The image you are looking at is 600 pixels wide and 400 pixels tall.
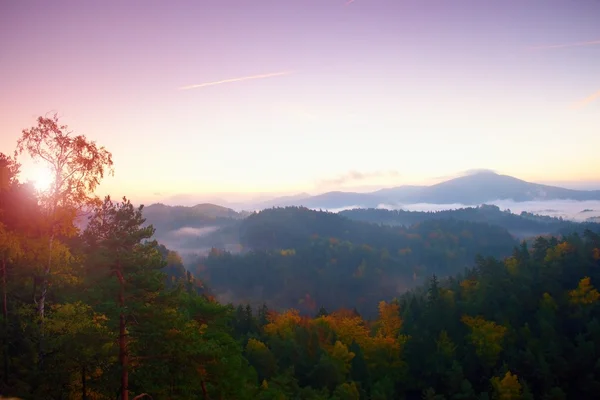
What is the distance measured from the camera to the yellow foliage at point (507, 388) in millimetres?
52469

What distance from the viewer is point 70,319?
16625 millimetres

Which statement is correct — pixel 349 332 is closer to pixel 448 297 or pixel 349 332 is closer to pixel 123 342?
pixel 448 297

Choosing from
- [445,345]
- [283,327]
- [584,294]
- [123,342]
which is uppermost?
[123,342]

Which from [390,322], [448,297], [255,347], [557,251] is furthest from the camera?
[557,251]

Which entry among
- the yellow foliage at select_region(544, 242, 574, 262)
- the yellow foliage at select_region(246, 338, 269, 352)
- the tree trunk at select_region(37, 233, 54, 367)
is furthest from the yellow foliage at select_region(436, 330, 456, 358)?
the tree trunk at select_region(37, 233, 54, 367)

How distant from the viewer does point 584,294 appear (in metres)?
73.2

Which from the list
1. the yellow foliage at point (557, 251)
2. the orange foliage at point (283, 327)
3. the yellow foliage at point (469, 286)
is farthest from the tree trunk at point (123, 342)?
the yellow foliage at point (557, 251)

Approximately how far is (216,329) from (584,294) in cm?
7506

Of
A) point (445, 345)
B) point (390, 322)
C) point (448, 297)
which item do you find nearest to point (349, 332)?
point (390, 322)

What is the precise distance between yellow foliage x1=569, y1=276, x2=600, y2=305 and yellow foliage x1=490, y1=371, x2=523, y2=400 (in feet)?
92.2

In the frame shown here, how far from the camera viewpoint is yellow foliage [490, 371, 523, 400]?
52.5 m

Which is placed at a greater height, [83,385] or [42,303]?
[42,303]

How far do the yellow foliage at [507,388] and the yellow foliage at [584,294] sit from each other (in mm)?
28109

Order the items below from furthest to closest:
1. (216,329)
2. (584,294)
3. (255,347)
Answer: (584,294) → (255,347) → (216,329)
